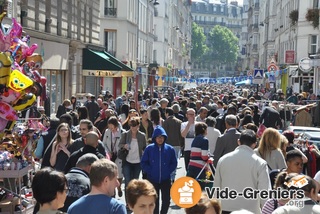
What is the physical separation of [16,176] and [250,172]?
3.49 m

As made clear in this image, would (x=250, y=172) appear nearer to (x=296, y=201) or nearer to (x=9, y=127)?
(x=296, y=201)

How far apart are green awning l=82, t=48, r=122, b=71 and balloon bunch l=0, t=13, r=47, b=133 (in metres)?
24.0

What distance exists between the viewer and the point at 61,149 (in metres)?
10.0

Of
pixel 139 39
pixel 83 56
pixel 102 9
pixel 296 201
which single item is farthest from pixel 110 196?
pixel 139 39

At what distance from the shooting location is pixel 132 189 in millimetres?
5684

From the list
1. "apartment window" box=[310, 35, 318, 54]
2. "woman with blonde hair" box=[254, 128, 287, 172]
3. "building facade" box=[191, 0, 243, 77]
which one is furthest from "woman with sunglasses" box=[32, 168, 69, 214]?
"building facade" box=[191, 0, 243, 77]

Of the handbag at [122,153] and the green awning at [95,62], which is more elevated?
the green awning at [95,62]

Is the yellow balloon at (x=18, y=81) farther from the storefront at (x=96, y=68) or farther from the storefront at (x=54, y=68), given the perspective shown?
the storefront at (x=96, y=68)

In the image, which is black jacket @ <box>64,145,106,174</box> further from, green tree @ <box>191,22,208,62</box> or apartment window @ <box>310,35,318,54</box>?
green tree @ <box>191,22,208,62</box>

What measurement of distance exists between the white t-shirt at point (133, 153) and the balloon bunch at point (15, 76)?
247cm

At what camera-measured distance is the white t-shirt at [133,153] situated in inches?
464

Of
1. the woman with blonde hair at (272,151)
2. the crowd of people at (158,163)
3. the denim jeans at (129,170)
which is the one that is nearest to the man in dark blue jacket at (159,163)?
the crowd of people at (158,163)

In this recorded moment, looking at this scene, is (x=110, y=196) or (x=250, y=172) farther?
(x=250, y=172)
